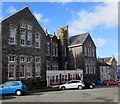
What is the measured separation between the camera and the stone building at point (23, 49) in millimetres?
21547

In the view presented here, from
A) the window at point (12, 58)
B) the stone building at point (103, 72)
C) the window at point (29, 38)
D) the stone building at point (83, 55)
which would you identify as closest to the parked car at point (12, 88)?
the window at point (12, 58)

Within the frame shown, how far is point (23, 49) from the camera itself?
77.5 ft

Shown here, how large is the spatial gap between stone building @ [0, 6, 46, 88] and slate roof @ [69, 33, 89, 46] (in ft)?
36.6

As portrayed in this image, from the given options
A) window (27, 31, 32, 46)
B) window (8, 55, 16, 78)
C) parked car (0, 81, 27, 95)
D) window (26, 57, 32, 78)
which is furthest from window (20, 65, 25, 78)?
parked car (0, 81, 27, 95)

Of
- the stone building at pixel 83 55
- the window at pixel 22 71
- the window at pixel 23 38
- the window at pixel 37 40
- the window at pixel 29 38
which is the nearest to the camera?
the window at pixel 22 71

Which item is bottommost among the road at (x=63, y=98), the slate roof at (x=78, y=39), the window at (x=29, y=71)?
the road at (x=63, y=98)

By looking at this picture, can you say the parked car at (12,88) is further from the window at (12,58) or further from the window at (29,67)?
the window at (29,67)

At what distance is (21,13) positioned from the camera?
958 inches

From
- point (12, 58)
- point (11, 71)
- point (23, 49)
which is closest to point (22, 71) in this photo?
point (11, 71)

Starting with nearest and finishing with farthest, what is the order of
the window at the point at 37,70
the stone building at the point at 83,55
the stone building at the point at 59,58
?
1. the window at the point at 37,70
2. the stone building at the point at 59,58
3. the stone building at the point at 83,55

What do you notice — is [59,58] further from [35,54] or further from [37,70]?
[35,54]

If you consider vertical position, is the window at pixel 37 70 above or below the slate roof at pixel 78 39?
below

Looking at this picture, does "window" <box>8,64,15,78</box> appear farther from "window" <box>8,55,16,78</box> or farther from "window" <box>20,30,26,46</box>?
"window" <box>20,30,26,46</box>

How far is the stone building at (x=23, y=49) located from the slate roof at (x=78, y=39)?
1117 centimetres
